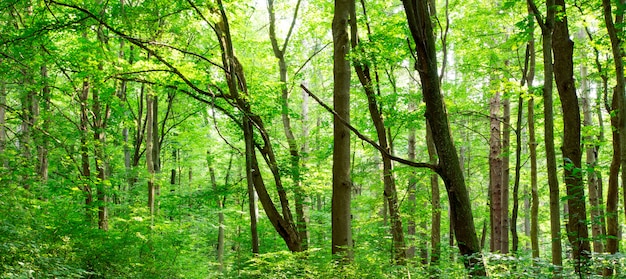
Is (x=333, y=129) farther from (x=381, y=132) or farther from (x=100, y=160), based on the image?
(x=100, y=160)

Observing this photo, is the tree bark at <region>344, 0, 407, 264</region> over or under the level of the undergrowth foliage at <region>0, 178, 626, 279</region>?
over

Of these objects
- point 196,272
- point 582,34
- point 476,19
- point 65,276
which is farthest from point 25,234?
point 582,34

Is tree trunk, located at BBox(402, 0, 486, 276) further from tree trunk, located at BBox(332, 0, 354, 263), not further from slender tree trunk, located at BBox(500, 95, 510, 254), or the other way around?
slender tree trunk, located at BBox(500, 95, 510, 254)

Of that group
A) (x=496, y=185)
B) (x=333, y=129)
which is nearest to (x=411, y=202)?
(x=496, y=185)

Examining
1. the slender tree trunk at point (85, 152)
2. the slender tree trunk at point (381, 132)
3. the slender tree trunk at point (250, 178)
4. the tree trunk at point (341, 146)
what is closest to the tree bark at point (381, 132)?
the slender tree trunk at point (381, 132)

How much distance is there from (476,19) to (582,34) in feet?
15.8

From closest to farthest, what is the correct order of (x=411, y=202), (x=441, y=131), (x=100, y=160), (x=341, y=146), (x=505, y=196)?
(x=441, y=131), (x=341, y=146), (x=100, y=160), (x=505, y=196), (x=411, y=202)

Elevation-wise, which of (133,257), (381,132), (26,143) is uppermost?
(381,132)

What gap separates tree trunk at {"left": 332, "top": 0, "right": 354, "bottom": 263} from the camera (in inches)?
263

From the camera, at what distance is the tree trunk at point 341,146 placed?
6.69m

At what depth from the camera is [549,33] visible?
4.78 meters

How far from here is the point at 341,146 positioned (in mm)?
6832

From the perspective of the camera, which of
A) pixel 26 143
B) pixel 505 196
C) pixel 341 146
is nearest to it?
pixel 341 146

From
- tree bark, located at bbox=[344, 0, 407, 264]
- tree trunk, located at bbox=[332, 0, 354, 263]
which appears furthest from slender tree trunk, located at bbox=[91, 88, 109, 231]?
tree bark, located at bbox=[344, 0, 407, 264]
